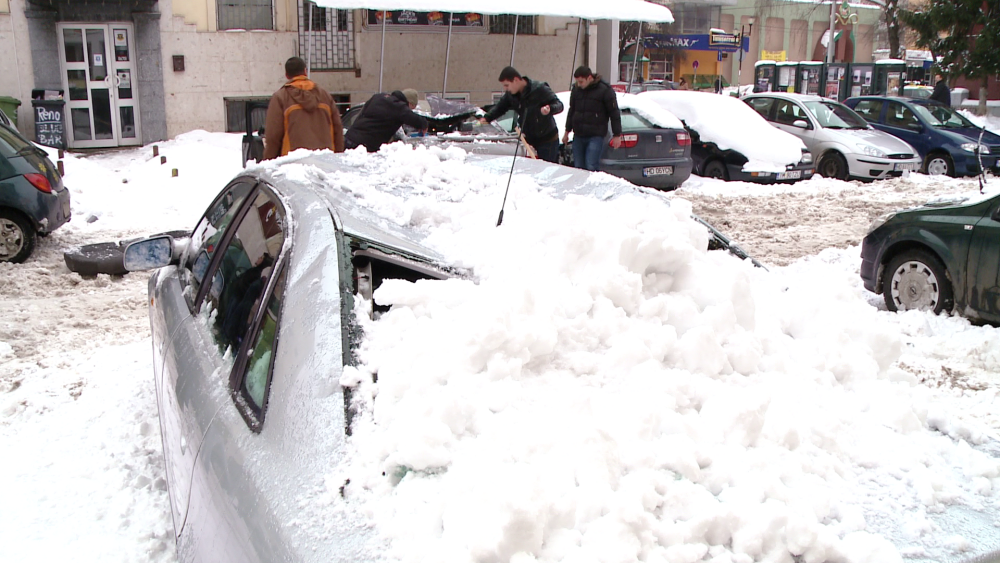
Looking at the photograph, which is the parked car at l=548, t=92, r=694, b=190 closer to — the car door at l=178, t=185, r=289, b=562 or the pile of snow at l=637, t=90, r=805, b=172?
the pile of snow at l=637, t=90, r=805, b=172

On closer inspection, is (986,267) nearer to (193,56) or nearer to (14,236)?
(14,236)

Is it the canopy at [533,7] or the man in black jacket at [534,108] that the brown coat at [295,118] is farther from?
the canopy at [533,7]

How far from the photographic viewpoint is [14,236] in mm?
8055

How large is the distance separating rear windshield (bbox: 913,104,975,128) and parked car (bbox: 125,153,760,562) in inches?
576

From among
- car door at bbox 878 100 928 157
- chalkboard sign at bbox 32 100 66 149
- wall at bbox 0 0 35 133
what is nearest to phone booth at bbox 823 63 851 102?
car door at bbox 878 100 928 157

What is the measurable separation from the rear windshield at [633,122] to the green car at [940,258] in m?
5.62

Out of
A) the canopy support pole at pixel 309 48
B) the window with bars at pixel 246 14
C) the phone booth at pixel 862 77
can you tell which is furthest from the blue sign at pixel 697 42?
the window with bars at pixel 246 14

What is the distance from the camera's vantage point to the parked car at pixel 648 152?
11797mm

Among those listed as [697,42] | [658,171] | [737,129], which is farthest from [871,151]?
[697,42]

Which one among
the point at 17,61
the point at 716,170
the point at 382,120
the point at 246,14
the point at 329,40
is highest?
the point at 246,14

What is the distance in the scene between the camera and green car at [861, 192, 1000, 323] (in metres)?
5.77

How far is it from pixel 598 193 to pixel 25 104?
54.3 ft

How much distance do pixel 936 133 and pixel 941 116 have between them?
0.97 meters

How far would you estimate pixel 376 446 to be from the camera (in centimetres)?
170
